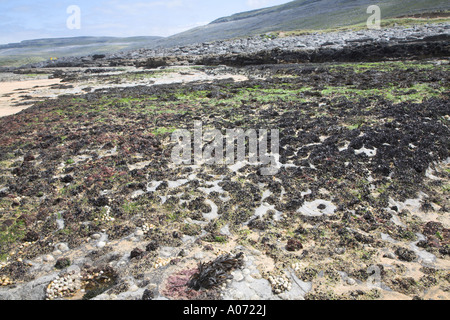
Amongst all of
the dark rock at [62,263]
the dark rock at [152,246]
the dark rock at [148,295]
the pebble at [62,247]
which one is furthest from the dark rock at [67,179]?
the dark rock at [148,295]

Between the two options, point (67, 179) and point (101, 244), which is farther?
point (67, 179)

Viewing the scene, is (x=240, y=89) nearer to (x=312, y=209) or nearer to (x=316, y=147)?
(x=316, y=147)

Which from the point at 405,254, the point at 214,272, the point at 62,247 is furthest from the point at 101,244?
the point at 405,254

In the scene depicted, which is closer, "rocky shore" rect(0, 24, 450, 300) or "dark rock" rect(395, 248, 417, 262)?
"rocky shore" rect(0, 24, 450, 300)

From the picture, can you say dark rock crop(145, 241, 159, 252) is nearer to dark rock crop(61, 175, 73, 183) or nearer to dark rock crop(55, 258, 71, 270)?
dark rock crop(55, 258, 71, 270)

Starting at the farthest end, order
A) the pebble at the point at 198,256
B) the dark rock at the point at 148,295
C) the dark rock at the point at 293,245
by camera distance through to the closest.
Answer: the dark rock at the point at 293,245 → the pebble at the point at 198,256 → the dark rock at the point at 148,295

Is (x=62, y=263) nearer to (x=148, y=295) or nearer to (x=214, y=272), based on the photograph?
(x=148, y=295)

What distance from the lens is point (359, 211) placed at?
6.89 m

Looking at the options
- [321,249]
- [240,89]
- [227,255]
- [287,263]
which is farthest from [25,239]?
[240,89]

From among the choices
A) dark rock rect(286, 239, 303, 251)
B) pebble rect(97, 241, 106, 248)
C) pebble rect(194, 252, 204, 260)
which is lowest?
pebble rect(194, 252, 204, 260)

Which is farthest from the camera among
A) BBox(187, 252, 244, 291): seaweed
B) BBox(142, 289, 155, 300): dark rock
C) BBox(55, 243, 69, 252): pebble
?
BBox(55, 243, 69, 252): pebble

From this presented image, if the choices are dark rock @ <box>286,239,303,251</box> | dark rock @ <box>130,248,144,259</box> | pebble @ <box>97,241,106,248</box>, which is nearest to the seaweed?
dark rock @ <box>286,239,303,251</box>

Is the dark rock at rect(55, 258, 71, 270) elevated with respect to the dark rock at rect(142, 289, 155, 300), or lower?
elevated

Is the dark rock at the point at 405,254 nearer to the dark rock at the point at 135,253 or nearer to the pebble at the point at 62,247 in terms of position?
the dark rock at the point at 135,253
